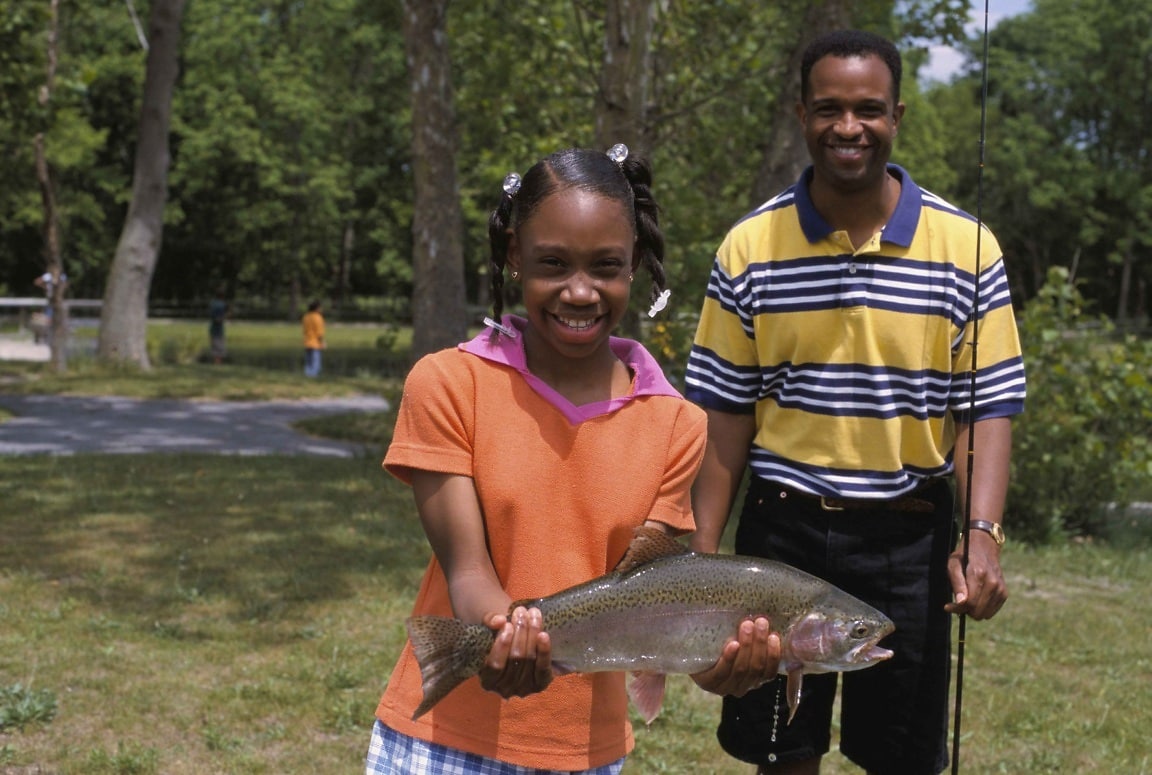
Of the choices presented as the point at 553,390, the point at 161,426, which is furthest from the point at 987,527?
the point at 161,426

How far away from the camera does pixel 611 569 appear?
254cm

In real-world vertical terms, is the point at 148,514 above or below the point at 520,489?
below

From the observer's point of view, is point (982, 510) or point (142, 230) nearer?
point (982, 510)

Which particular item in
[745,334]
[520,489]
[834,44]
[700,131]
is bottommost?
Answer: [520,489]

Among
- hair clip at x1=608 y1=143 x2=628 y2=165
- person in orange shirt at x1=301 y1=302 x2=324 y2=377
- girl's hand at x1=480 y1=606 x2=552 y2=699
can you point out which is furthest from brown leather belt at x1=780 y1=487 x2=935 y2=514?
person in orange shirt at x1=301 y1=302 x2=324 y2=377

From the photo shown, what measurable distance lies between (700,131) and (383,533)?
777cm

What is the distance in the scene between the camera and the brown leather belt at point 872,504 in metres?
3.29

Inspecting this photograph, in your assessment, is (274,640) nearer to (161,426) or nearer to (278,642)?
(278,642)

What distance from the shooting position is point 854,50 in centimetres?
323

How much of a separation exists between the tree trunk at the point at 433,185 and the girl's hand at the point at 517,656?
10.8 m

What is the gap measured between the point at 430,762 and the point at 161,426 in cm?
1437

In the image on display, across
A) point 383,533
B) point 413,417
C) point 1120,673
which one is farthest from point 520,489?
point 383,533

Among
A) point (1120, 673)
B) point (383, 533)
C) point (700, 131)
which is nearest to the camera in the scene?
point (1120, 673)

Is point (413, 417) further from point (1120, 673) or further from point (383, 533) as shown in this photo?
point (383, 533)
